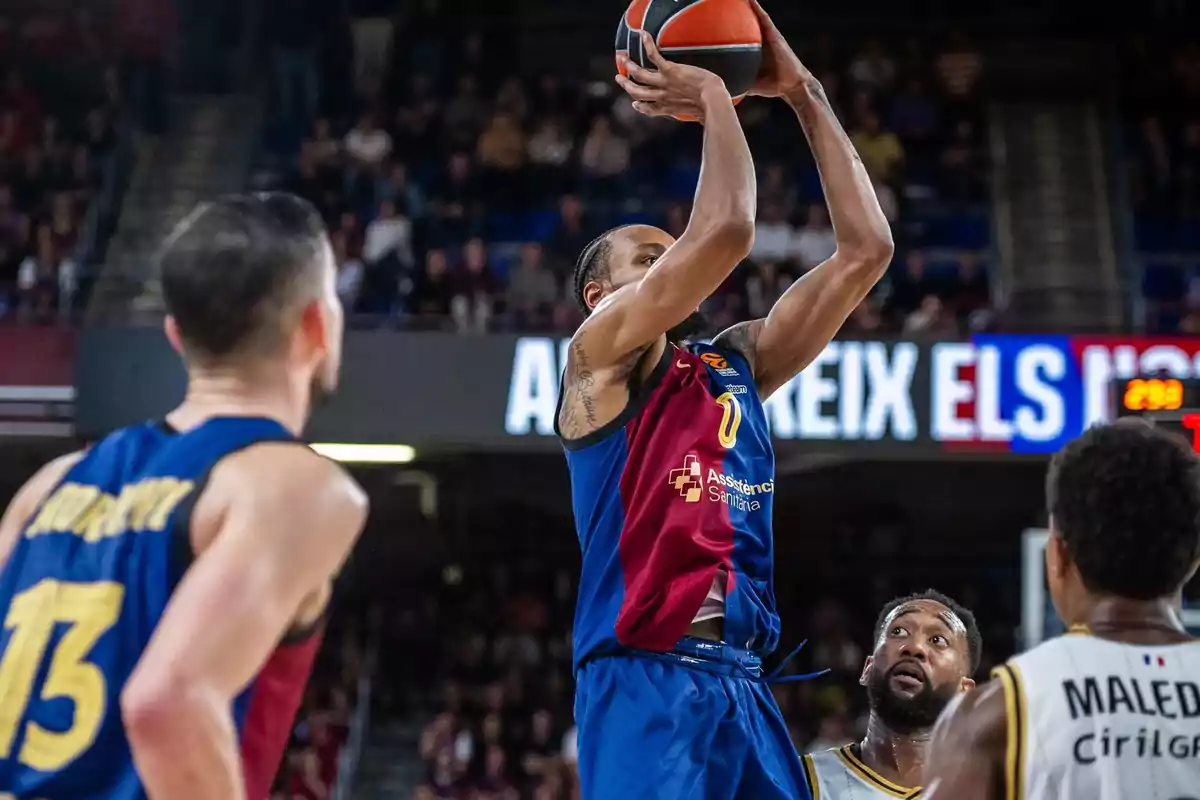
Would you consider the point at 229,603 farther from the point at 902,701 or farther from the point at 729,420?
the point at 902,701

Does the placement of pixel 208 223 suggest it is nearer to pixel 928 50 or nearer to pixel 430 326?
pixel 430 326

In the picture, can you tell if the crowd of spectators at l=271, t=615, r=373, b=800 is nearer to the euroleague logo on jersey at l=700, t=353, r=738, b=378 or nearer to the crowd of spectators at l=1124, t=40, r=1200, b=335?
the crowd of spectators at l=1124, t=40, r=1200, b=335

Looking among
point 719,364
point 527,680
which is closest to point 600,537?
point 719,364

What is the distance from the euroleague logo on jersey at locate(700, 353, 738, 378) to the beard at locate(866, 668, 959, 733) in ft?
3.36

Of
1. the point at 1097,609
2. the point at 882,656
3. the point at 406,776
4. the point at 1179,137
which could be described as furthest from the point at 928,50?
the point at 1097,609

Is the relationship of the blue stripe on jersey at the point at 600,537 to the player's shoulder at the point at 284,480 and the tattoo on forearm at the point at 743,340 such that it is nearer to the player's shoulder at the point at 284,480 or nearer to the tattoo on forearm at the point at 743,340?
the tattoo on forearm at the point at 743,340

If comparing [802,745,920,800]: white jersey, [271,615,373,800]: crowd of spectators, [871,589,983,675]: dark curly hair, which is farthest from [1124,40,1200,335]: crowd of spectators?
[802,745,920,800]: white jersey

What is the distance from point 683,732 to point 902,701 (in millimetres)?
1097

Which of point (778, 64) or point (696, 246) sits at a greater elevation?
point (778, 64)

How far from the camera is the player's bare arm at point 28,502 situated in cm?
257

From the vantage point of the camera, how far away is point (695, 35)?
4227 mm

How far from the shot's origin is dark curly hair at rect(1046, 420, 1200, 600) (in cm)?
257

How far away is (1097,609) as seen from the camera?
262 centimetres

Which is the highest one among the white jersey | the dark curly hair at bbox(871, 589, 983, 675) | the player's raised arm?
the player's raised arm
